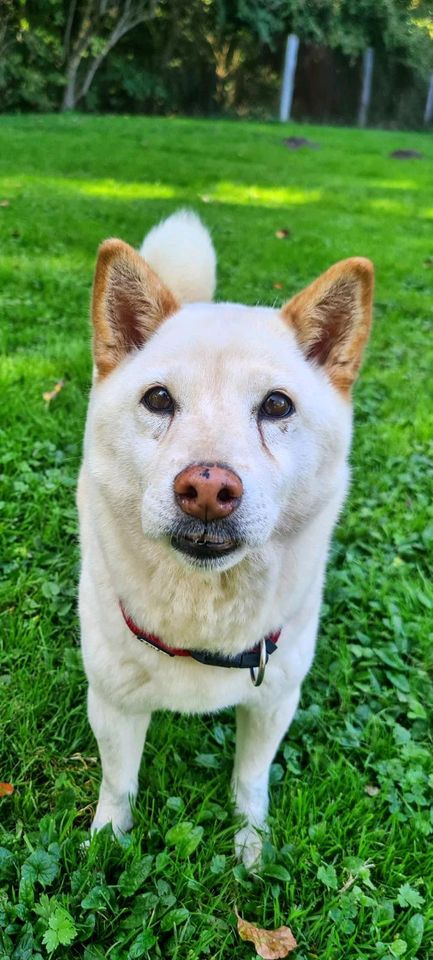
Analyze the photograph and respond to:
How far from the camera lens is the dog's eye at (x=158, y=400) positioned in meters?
1.43

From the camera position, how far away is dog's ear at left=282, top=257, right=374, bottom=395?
158 centimetres

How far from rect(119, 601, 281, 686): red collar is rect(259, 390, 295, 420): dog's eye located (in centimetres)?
51

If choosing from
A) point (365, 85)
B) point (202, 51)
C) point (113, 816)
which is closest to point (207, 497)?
point (113, 816)

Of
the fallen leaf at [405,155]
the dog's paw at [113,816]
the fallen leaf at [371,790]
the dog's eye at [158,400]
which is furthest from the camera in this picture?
the fallen leaf at [405,155]

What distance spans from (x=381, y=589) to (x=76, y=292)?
3.26m

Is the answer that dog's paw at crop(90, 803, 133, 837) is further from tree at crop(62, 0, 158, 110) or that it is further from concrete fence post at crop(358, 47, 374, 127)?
concrete fence post at crop(358, 47, 374, 127)

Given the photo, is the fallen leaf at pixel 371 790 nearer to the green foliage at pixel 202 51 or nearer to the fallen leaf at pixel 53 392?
the fallen leaf at pixel 53 392

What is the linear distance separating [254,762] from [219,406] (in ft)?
3.37

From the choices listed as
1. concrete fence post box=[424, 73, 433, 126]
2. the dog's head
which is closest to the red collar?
the dog's head

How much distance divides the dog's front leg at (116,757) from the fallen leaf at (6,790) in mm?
238

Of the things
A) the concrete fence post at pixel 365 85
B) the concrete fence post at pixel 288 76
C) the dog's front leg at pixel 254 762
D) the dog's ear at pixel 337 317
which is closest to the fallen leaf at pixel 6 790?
the dog's front leg at pixel 254 762

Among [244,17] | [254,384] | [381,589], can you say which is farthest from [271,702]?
[244,17]

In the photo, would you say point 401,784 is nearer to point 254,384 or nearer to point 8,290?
point 254,384

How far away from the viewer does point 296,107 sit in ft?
76.3
